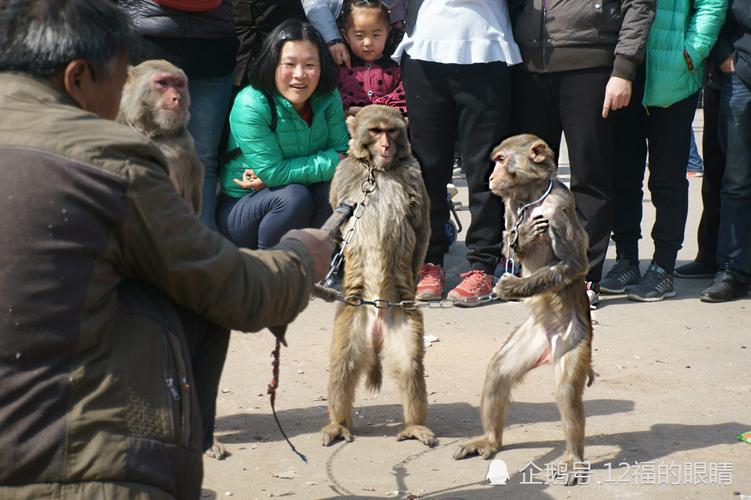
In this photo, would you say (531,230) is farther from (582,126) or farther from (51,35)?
(51,35)

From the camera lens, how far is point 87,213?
2549 mm

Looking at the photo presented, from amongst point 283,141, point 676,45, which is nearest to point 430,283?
point 283,141

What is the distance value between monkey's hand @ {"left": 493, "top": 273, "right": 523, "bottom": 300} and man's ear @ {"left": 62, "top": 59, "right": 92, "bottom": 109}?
2.29m

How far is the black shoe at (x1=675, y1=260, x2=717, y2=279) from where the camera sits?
7914 millimetres

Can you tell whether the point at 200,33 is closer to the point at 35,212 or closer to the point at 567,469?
the point at 567,469

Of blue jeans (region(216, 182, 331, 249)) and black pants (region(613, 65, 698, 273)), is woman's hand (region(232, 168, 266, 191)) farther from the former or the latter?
black pants (region(613, 65, 698, 273))

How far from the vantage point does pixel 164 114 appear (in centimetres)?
510

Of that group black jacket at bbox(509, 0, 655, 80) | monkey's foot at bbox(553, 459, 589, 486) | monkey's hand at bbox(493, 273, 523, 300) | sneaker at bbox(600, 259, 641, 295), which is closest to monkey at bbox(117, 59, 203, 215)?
monkey's hand at bbox(493, 273, 523, 300)

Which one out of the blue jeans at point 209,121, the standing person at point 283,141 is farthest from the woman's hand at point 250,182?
the blue jeans at point 209,121

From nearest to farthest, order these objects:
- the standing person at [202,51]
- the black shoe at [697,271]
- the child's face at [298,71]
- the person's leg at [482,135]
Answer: the standing person at [202,51] → the child's face at [298,71] → the person's leg at [482,135] → the black shoe at [697,271]

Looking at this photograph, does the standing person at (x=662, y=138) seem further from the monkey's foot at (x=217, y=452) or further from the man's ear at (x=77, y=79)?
the man's ear at (x=77, y=79)

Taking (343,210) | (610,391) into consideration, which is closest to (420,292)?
(610,391)

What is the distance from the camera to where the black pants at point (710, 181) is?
760cm

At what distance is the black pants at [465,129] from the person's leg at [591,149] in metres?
0.41
